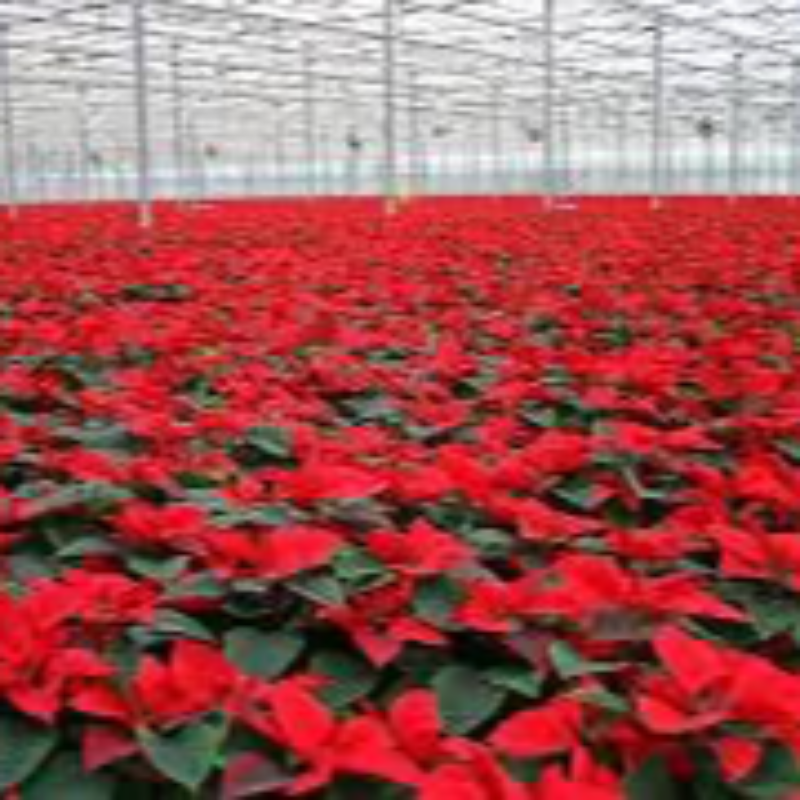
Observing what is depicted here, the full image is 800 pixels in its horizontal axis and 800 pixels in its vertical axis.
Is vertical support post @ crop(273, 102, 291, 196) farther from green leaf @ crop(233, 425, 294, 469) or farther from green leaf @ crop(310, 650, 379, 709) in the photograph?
green leaf @ crop(310, 650, 379, 709)

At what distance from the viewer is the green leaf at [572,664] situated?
1.14m

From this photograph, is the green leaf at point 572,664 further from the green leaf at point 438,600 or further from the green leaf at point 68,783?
the green leaf at point 68,783

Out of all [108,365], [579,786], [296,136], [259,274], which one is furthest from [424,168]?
[579,786]

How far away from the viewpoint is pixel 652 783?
1.01 metres

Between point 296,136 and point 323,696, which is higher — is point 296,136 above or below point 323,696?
above

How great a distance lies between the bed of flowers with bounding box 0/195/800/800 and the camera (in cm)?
102

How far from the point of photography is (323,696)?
121 cm

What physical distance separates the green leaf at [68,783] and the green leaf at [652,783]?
1.41 ft

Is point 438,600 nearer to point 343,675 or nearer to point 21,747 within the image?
point 343,675

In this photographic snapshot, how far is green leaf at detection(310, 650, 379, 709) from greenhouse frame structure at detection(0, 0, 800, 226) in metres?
8.26

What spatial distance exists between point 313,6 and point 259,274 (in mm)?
15014

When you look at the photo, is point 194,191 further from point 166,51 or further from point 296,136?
point 296,136

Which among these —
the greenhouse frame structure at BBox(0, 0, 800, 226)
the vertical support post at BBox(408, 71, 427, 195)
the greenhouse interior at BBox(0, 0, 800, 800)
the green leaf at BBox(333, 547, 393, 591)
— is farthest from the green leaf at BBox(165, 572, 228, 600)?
the vertical support post at BBox(408, 71, 427, 195)

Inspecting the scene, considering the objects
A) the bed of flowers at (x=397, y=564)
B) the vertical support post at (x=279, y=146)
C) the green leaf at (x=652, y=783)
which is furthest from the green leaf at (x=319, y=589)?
the vertical support post at (x=279, y=146)
